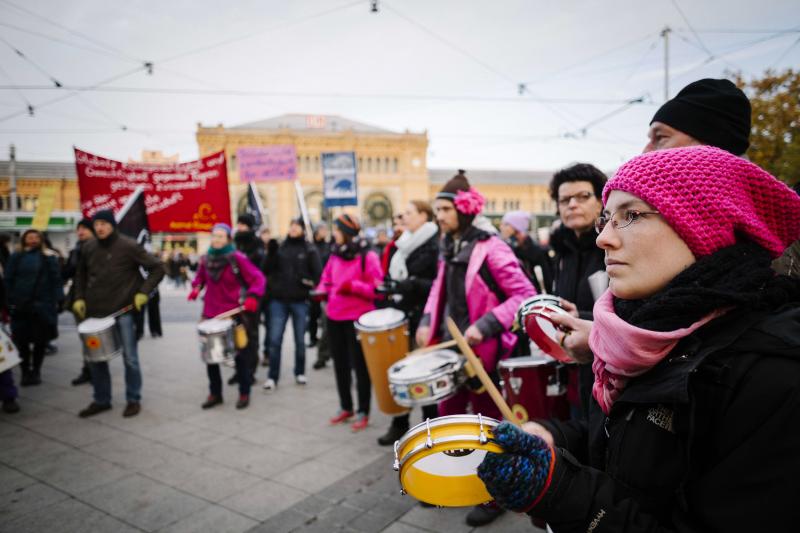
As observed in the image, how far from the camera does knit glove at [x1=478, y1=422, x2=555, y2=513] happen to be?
1.08 meters

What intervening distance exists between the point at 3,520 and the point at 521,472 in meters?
4.10

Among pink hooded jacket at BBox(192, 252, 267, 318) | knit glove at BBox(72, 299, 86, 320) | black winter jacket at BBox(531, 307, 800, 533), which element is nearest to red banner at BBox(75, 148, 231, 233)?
pink hooded jacket at BBox(192, 252, 267, 318)

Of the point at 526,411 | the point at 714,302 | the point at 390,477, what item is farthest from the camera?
the point at 390,477

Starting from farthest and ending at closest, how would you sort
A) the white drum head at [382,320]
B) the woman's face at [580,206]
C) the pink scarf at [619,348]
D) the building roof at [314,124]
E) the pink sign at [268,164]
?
the building roof at [314,124], the pink sign at [268,164], the white drum head at [382,320], the woman's face at [580,206], the pink scarf at [619,348]

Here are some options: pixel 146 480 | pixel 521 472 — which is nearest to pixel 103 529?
pixel 146 480

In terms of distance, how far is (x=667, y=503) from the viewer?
3.52 ft

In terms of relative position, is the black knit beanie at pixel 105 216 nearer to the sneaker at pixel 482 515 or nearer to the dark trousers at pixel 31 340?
the dark trousers at pixel 31 340

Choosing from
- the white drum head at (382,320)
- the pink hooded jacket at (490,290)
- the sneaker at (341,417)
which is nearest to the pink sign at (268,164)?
the sneaker at (341,417)

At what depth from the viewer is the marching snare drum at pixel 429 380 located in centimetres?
301

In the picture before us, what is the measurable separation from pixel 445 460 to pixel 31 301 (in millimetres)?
8089

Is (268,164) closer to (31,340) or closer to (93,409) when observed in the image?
(31,340)

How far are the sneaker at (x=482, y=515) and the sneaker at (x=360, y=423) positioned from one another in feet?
6.94

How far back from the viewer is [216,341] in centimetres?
544

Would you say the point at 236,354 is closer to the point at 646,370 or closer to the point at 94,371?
the point at 94,371
